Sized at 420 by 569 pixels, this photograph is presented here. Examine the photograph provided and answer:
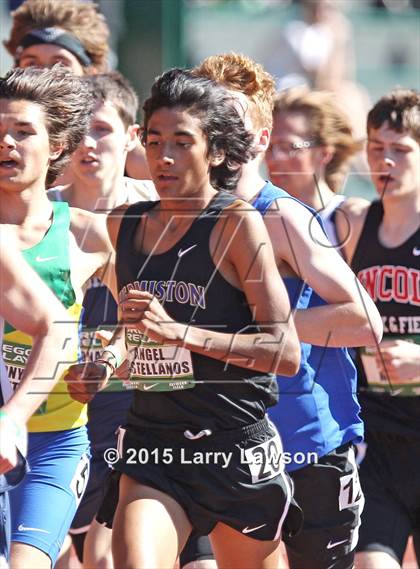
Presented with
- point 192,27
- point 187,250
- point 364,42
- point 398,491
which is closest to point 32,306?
point 187,250

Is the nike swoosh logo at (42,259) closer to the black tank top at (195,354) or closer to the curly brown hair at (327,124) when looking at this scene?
the black tank top at (195,354)

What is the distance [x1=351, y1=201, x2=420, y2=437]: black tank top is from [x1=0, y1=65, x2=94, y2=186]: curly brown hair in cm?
131

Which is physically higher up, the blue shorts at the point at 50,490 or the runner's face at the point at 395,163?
the runner's face at the point at 395,163

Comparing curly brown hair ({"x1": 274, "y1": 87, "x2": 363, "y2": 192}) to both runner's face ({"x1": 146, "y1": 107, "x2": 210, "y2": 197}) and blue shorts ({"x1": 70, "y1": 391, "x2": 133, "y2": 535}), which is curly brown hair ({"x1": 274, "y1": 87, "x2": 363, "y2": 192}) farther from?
runner's face ({"x1": 146, "y1": 107, "x2": 210, "y2": 197})

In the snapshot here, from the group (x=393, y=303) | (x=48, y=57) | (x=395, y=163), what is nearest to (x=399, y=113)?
(x=395, y=163)

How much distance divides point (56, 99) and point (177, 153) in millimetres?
540

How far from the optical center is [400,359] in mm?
4488

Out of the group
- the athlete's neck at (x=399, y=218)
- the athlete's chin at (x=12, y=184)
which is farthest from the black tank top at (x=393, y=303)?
the athlete's chin at (x=12, y=184)

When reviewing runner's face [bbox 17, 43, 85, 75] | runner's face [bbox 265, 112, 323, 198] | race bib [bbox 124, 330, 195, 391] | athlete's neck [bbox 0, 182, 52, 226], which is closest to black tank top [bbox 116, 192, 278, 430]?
race bib [bbox 124, 330, 195, 391]

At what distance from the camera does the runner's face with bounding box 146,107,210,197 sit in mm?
3920

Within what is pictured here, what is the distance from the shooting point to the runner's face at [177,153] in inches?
154

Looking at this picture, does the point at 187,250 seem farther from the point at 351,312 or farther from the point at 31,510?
the point at 31,510

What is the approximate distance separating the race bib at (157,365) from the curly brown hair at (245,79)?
33.6 inches

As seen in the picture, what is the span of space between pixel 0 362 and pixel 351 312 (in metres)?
1.07
